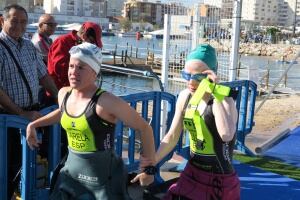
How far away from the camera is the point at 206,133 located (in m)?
3.11

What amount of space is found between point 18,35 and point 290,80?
2992 centimetres

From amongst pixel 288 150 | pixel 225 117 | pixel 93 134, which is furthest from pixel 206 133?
pixel 288 150

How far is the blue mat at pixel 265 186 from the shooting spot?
545cm

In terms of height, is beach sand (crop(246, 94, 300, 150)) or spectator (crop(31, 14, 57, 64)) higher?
spectator (crop(31, 14, 57, 64))

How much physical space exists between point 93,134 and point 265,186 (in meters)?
3.53

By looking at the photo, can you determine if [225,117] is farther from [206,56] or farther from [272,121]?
[272,121]

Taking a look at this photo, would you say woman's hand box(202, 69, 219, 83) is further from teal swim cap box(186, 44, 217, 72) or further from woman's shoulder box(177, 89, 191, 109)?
woman's shoulder box(177, 89, 191, 109)

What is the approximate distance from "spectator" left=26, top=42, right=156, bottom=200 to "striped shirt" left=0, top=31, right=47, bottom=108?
1328 millimetres

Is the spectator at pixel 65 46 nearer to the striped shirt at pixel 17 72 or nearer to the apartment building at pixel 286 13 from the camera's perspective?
the striped shirt at pixel 17 72

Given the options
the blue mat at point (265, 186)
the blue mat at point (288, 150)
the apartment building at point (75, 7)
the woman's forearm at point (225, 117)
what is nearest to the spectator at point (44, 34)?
the blue mat at point (265, 186)

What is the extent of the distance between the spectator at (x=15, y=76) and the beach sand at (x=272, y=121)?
4.61 m

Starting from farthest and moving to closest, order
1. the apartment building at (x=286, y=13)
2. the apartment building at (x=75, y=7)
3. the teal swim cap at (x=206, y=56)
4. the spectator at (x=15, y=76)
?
1. the apartment building at (x=286, y=13)
2. the apartment building at (x=75, y=7)
3. the spectator at (x=15, y=76)
4. the teal swim cap at (x=206, y=56)

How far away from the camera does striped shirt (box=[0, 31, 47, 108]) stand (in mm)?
4184

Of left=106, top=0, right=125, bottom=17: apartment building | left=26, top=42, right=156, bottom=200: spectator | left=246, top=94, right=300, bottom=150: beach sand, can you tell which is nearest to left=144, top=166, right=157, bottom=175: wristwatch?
left=26, top=42, right=156, bottom=200: spectator
